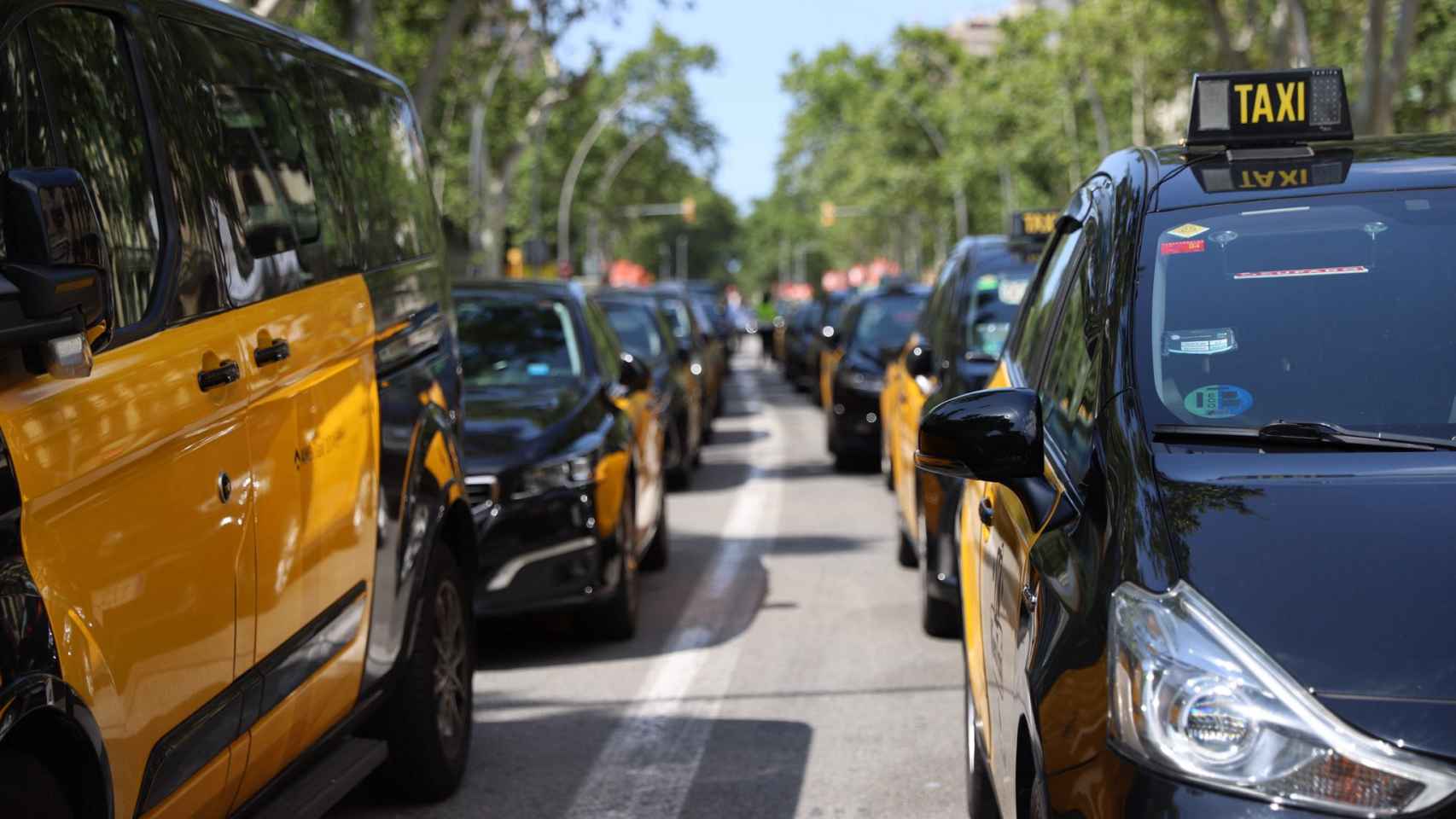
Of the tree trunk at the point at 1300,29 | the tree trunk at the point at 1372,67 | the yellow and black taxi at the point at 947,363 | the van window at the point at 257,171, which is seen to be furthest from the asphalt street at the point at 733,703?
the tree trunk at the point at 1300,29

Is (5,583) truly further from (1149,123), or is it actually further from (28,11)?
(1149,123)

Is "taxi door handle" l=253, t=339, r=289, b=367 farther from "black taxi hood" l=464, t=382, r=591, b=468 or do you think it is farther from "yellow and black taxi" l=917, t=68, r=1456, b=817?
"black taxi hood" l=464, t=382, r=591, b=468

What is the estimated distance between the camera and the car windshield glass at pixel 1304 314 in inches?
146

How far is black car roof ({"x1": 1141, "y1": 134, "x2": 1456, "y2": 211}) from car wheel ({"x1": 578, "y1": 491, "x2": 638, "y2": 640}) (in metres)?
4.34

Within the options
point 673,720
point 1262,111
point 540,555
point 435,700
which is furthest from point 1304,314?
point 540,555

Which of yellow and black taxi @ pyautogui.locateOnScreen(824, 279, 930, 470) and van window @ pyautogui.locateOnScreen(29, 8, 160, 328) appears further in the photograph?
yellow and black taxi @ pyautogui.locateOnScreen(824, 279, 930, 470)

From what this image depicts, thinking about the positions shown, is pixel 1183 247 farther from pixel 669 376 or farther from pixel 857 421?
pixel 857 421

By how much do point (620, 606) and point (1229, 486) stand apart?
548 centimetres

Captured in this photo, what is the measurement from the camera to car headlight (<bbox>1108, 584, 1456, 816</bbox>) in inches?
108

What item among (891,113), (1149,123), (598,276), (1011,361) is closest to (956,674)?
(1011,361)

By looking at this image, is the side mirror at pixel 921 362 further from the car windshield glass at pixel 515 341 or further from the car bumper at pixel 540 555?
the car bumper at pixel 540 555

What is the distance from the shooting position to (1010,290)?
10219mm

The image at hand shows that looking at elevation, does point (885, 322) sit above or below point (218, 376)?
below

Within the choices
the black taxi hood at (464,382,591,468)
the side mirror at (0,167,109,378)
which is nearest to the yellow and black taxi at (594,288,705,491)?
the black taxi hood at (464,382,591,468)
